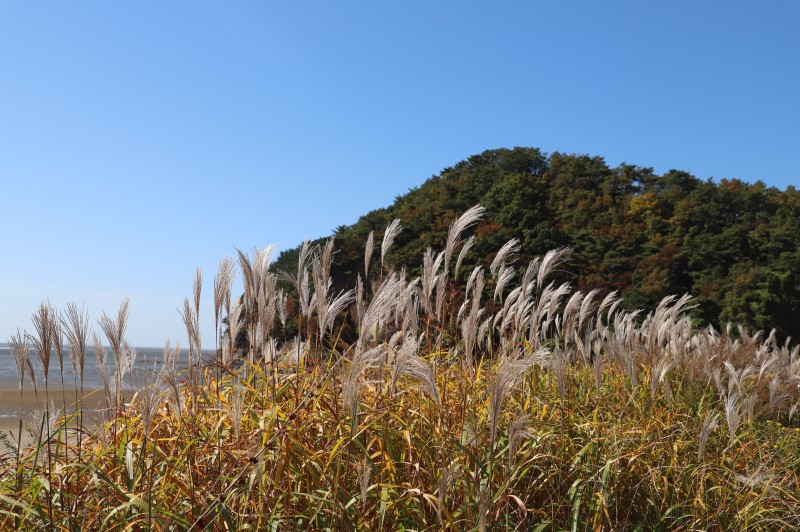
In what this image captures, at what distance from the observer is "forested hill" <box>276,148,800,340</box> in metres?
19.3

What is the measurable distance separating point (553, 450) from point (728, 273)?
67.7 ft

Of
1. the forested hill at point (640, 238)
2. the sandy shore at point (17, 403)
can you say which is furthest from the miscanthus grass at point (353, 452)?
the forested hill at point (640, 238)

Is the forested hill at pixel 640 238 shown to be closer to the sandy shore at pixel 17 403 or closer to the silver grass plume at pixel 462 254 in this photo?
the sandy shore at pixel 17 403

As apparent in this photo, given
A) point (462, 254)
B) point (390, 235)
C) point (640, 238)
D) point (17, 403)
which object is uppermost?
point (640, 238)

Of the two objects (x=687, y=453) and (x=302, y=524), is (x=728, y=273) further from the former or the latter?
(x=302, y=524)

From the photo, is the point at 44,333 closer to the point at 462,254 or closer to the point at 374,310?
the point at 374,310

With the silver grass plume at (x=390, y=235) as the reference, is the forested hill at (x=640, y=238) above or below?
above

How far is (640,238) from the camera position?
76.0ft

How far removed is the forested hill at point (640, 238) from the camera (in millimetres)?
19312

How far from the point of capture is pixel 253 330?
3.17 m

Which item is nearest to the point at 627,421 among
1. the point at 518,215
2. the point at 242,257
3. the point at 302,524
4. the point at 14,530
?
the point at 302,524

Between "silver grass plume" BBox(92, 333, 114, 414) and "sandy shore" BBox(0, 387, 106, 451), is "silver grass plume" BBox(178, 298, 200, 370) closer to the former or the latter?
"silver grass plume" BBox(92, 333, 114, 414)

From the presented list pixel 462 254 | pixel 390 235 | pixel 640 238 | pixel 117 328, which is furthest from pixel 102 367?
pixel 640 238

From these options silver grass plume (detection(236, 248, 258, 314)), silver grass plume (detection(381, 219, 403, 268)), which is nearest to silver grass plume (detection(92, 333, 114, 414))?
silver grass plume (detection(236, 248, 258, 314))
